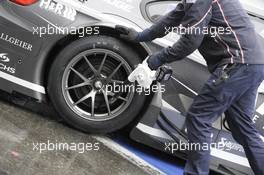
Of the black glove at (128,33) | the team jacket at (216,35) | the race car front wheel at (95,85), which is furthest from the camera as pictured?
the race car front wheel at (95,85)

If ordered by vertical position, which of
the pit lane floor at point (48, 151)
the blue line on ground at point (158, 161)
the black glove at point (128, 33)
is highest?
the black glove at point (128, 33)

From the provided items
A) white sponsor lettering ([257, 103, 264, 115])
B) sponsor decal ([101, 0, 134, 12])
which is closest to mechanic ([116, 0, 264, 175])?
white sponsor lettering ([257, 103, 264, 115])

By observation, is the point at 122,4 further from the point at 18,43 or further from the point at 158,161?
the point at 158,161

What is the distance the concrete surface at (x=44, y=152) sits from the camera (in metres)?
4.49

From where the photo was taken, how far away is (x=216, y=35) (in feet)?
14.7

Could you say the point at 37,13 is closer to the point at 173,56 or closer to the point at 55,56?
the point at 55,56

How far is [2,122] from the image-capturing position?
497cm

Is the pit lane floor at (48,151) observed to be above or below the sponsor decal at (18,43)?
below

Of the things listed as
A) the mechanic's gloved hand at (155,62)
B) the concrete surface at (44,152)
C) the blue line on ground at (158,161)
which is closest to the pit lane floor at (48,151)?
the concrete surface at (44,152)

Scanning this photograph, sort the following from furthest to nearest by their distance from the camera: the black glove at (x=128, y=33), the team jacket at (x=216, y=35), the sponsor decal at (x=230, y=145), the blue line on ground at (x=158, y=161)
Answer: the blue line on ground at (x=158, y=161) → the sponsor decal at (x=230, y=145) → the black glove at (x=128, y=33) → the team jacket at (x=216, y=35)

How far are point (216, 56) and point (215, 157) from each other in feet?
3.26

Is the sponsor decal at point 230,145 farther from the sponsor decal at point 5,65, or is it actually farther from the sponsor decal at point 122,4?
the sponsor decal at point 5,65

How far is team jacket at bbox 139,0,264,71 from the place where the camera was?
4.35 meters

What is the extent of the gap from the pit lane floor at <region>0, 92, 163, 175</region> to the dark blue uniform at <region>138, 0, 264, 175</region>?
24.1 inches
